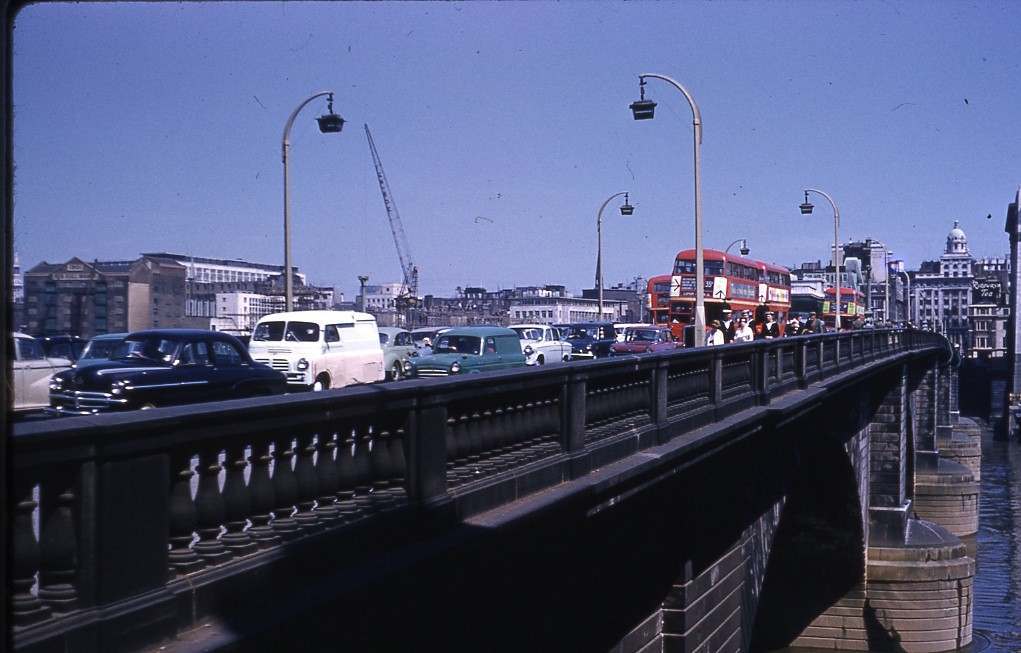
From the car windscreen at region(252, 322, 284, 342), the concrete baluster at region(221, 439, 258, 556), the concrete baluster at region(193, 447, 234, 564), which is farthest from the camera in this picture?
the car windscreen at region(252, 322, 284, 342)

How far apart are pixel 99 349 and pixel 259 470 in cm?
1395

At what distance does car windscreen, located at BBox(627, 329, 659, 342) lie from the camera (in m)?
38.4

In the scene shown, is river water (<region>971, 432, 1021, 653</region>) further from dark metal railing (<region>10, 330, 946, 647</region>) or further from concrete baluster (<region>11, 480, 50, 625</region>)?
concrete baluster (<region>11, 480, 50, 625</region>)

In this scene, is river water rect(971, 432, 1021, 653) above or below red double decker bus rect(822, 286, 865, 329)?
below

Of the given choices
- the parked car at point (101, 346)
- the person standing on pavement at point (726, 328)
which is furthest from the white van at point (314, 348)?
the person standing on pavement at point (726, 328)

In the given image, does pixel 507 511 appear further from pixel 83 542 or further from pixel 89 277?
pixel 89 277

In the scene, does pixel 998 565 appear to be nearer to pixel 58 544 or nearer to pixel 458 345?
pixel 458 345

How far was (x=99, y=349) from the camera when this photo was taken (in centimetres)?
1731

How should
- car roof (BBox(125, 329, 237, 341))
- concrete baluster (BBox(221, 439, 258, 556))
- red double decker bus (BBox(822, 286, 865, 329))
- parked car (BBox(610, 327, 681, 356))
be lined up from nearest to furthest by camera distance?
1. concrete baluster (BBox(221, 439, 258, 556))
2. car roof (BBox(125, 329, 237, 341))
3. parked car (BBox(610, 327, 681, 356))
4. red double decker bus (BBox(822, 286, 865, 329))

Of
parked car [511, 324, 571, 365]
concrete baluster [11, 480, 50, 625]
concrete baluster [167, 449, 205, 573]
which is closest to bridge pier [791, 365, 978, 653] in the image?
parked car [511, 324, 571, 365]

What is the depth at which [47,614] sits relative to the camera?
3457 mm

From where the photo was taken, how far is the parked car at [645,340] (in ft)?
120

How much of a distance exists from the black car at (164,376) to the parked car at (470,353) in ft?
31.2

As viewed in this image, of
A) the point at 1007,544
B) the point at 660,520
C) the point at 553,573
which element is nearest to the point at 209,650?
the point at 553,573
